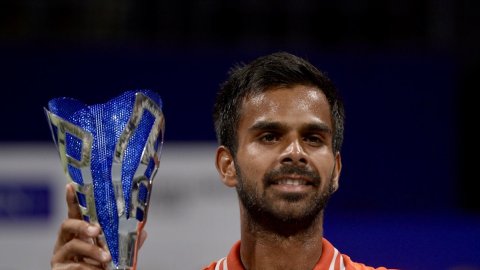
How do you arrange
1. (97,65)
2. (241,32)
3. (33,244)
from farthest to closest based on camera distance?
1. (241,32)
2. (97,65)
3. (33,244)

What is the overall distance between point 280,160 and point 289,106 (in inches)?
5.6

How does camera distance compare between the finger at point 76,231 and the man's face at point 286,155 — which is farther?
the man's face at point 286,155

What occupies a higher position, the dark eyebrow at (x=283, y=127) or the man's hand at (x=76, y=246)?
the dark eyebrow at (x=283, y=127)

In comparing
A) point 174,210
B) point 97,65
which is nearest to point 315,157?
point 174,210

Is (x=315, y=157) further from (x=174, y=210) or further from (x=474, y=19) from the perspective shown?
(x=474, y=19)

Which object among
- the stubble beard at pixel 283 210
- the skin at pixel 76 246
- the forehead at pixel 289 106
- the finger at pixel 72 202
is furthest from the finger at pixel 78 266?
the forehead at pixel 289 106

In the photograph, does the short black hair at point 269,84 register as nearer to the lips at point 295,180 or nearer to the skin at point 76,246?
the lips at point 295,180

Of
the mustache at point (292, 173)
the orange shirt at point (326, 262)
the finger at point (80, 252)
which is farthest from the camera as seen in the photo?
the orange shirt at point (326, 262)

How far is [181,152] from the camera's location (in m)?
4.98

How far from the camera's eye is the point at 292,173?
2.12 meters

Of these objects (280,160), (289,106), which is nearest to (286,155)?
(280,160)

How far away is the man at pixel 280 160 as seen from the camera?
7.02 ft

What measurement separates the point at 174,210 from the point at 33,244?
766 millimetres

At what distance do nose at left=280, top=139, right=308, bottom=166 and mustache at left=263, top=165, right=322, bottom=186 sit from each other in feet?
0.04
